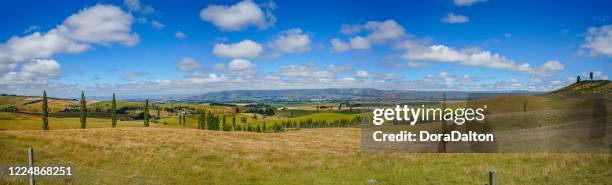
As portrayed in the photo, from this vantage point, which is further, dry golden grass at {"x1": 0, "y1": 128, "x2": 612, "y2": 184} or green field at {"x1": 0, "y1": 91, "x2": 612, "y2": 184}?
green field at {"x1": 0, "y1": 91, "x2": 612, "y2": 184}

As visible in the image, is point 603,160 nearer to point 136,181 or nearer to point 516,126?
point 516,126

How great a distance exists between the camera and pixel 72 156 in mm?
31312

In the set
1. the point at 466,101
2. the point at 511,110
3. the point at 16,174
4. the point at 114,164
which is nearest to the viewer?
the point at 16,174

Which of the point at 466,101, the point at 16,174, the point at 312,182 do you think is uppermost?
the point at 466,101

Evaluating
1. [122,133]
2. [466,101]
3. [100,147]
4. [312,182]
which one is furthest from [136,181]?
[122,133]

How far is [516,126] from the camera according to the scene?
4041cm

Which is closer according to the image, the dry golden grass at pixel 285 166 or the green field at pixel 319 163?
the dry golden grass at pixel 285 166

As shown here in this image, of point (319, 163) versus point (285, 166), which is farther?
point (319, 163)

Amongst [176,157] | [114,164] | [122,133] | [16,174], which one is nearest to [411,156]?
[176,157]

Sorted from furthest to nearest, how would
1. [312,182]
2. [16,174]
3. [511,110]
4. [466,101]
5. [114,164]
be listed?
[511,110] → [466,101] → [114,164] → [312,182] → [16,174]

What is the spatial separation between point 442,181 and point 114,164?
23813mm

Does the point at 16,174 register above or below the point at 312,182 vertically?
above

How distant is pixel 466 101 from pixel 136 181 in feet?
86.2

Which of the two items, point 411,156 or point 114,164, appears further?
point 411,156
